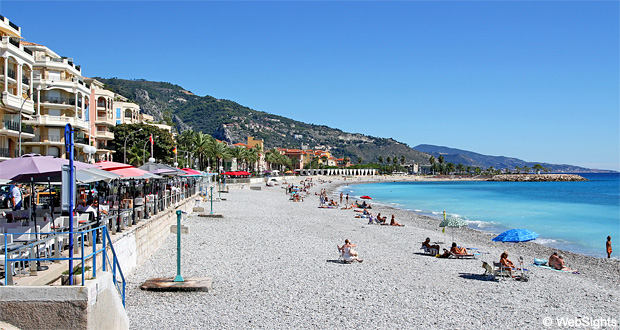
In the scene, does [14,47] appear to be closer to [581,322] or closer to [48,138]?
[48,138]

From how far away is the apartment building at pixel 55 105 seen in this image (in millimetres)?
33875

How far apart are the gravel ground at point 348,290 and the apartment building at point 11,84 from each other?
15.9m

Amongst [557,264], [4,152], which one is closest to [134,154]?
[4,152]

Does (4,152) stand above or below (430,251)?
above

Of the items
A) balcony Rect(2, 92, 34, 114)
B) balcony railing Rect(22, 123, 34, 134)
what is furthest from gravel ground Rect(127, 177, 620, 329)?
balcony railing Rect(22, 123, 34, 134)

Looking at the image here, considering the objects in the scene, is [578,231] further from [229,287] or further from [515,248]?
[229,287]

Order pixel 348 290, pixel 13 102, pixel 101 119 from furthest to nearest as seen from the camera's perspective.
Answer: pixel 101 119 < pixel 13 102 < pixel 348 290

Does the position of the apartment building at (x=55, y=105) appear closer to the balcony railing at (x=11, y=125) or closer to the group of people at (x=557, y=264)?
the balcony railing at (x=11, y=125)

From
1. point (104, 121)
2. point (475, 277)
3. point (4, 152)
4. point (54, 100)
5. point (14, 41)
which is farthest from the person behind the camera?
point (104, 121)

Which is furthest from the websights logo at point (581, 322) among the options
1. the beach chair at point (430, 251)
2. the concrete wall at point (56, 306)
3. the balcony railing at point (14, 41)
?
the balcony railing at point (14, 41)

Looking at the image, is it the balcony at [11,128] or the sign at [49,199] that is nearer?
the sign at [49,199]

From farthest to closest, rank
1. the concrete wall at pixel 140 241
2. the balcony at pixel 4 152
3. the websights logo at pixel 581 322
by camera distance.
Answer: the balcony at pixel 4 152 → the concrete wall at pixel 140 241 → the websights logo at pixel 581 322

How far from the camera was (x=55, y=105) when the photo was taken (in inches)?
1364

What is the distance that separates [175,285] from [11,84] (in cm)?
2428
